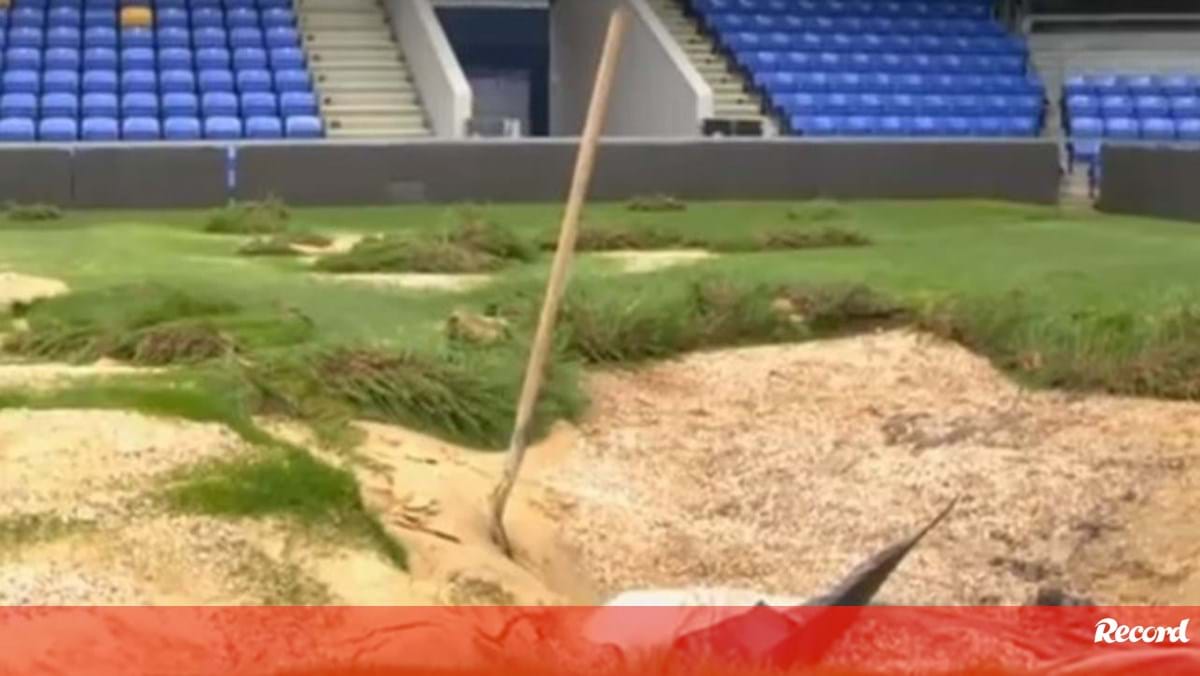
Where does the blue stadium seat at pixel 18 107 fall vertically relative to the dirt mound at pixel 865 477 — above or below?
below

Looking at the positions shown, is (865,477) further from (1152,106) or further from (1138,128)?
(1152,106)

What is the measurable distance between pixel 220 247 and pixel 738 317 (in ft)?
21.7

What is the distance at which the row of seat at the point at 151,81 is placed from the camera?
31328 mm

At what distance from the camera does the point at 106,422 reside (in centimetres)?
1130

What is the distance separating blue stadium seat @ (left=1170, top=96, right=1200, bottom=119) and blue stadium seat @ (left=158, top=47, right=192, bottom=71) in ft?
50.0

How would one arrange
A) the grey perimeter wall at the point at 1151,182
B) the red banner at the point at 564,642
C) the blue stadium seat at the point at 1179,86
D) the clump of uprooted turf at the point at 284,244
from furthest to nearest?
the blue stadium seat at the point at 1179,86, the grey perimeter wall at the point at 1151,182, the clump of uprooted turf at the point at 284,244, the red banner at the point at 564,642

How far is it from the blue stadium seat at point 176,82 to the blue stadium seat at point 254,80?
0.66 meters

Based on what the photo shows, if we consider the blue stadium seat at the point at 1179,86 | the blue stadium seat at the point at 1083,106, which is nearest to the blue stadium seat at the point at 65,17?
the blue stadium seat at the point at 1083,106

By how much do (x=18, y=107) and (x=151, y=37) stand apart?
14.5 feet

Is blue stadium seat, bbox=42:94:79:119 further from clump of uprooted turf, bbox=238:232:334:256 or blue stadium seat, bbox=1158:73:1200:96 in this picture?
blue stadium seat, bbox=1158:73:1200:96

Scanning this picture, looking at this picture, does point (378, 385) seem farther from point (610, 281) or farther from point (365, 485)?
point (610, 281)

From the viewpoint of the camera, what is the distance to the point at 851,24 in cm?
3825

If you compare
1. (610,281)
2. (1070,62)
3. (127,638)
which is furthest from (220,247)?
(1070,62)

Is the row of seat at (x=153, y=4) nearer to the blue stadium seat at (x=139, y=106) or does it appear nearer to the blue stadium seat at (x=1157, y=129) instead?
the blue stadium seat at (x=139, y=106)
